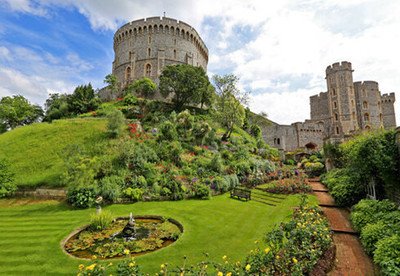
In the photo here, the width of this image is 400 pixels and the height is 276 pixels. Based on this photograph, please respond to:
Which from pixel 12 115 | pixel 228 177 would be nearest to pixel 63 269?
pixel 228 177

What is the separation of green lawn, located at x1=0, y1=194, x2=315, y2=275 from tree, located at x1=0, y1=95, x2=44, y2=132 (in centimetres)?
3285

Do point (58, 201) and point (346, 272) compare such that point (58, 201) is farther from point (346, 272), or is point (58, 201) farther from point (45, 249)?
point (346, 272)

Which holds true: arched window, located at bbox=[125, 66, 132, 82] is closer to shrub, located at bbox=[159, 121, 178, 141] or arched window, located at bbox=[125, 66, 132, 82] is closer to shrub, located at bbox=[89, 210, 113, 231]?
shrub, located at bbox=[159, 121, 178, 141]

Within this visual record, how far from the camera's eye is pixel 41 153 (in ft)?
66.3

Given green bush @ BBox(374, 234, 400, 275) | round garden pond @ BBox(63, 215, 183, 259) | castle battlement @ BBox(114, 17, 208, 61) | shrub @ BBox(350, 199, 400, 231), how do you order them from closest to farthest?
green bush @ BBox(374, 234, 400, 275)
round garden pond @ BBox(63, 215, 183, 259)
shrub @ BBox(350, 199, 400, 231)
castle battlement @ BBox(114, 17, 208, 61)

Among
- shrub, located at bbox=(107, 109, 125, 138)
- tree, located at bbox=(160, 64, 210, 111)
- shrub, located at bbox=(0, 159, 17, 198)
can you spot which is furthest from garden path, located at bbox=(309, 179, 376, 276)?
tree, located at bbox=(160, 64, 210, 111)

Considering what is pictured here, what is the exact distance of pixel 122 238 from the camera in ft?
30.4

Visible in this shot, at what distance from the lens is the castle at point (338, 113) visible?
149 ft

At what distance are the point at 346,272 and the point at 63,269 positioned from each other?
8.67 metres

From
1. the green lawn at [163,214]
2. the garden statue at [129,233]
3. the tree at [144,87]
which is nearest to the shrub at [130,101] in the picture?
the tree at [144,87]

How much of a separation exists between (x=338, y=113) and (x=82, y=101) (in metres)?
51.9

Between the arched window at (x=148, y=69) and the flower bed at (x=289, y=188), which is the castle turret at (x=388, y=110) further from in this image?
the arched window at (x=148, y=69)

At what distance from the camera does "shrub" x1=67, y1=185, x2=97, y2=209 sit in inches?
527

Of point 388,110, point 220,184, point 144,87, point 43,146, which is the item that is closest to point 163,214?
point 220,184
